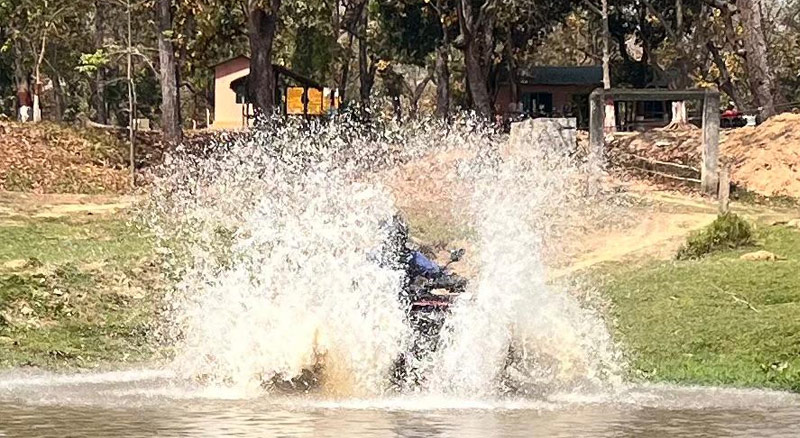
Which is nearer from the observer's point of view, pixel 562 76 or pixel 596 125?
pixel 596 125

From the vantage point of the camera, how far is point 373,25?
211 ft

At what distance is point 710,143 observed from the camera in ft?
95.3

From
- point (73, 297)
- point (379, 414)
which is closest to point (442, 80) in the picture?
point (73, 297)

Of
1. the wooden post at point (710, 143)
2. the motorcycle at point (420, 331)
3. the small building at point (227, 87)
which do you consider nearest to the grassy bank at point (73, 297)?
the motorcycle at point (420, 331)

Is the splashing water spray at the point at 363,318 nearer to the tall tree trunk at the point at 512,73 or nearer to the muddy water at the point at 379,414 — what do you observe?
the muddy water at the point at 379,414

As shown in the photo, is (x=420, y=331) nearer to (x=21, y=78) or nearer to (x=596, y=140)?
(x=596, y=140)

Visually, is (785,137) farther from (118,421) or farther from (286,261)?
(118,421)

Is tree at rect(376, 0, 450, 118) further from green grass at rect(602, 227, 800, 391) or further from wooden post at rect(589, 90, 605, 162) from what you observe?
green grass at rect(602, 227, 800, 391)

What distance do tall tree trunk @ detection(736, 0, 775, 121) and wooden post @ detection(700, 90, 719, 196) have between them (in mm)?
7319

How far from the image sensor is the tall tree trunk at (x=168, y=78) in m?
38.5

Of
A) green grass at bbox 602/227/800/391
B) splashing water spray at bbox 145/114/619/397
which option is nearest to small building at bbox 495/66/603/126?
green grass at bbox 602/227/800/391

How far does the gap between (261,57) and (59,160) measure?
7.99 m

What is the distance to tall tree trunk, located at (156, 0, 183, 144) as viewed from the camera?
38.5 meters

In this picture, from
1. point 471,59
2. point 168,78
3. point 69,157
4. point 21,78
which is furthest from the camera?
point 21,78
